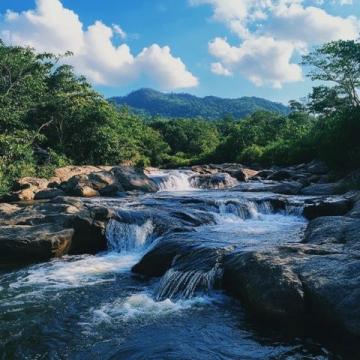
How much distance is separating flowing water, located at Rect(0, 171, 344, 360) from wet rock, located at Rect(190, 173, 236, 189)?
1566 cm

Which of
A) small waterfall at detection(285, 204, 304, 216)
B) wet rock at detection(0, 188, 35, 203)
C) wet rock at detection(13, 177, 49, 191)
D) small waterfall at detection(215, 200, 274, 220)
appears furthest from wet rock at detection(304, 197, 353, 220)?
wet rock at detection(13, 177, 49, 191)

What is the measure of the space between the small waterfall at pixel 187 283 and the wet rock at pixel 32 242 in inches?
174

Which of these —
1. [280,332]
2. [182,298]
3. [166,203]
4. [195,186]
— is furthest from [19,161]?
[280,332]

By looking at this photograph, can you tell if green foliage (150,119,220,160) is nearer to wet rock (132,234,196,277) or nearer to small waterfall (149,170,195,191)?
small waterfall (149,170,195,191)

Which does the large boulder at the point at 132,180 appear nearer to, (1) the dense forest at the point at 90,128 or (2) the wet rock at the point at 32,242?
(1) the dense forest at the point at 90,128

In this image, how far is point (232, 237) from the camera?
42.3ft

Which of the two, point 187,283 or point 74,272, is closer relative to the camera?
point 187,283

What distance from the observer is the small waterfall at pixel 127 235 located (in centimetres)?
1401

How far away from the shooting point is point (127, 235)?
1429 centimetres

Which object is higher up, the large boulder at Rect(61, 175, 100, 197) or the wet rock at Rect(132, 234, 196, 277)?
the large boulder at Rect(61, 175, 100, 197)

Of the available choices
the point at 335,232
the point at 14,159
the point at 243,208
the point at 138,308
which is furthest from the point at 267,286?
the point at 14,159

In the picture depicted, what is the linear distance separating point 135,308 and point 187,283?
128cm

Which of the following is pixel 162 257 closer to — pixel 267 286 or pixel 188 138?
pixel 267 286

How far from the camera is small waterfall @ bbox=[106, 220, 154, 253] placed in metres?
14.0
